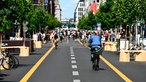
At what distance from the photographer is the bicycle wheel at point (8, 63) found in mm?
21133

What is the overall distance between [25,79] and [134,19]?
23159mm

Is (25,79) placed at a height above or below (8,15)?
below

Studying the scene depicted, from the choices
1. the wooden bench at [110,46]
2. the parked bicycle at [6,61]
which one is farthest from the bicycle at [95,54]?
the wooden bench at [110,46]

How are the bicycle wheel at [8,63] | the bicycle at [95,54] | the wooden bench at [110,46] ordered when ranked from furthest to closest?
the wooden bench at [110,46] → the bicycle wheel at [8,63] → the bicycle at [95,54]

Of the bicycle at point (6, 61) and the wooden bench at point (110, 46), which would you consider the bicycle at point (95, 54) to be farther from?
the wooden bench at point (110, 46)

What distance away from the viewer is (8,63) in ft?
70.4

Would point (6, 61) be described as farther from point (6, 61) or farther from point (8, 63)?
point (8, 63)

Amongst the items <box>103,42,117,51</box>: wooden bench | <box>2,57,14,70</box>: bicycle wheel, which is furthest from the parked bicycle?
<box>103,42,117,51</box>: wooden bench

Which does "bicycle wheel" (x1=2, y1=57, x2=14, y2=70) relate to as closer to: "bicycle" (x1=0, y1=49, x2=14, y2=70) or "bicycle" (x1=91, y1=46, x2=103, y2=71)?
"bicycle" (x1=0, y1=49, x2=14, y2=70)

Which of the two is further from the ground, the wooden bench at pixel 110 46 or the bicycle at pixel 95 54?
the bicycle at pixel 95 54

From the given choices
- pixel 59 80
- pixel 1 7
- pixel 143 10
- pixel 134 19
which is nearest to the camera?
pixel 59 80

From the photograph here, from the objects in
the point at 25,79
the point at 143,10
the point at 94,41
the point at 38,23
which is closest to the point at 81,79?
the point at 25,79

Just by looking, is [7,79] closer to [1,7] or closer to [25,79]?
[25,79]

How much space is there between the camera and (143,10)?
36.0 metres
